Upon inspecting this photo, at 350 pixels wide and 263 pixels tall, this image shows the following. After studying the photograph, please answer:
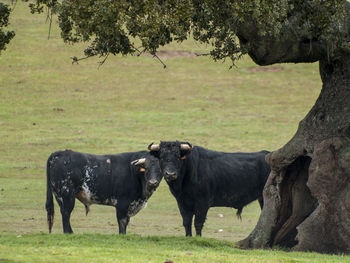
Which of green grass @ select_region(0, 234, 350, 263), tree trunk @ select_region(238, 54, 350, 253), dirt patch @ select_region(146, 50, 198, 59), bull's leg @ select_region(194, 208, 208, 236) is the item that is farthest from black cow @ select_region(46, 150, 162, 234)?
dirt patch @ select_region(146, 50, 198, 59)

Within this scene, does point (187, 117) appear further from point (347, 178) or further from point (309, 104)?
point (347, 178)

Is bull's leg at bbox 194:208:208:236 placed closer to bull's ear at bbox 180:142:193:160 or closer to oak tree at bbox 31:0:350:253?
bull's ear at bbox 180:142:193:160

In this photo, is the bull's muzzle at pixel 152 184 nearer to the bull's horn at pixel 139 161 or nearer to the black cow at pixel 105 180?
the black cow at pixel 105 180

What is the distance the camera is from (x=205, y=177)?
62.4ft

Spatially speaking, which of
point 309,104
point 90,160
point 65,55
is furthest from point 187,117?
point 90,160

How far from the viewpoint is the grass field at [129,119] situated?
51.8 feet

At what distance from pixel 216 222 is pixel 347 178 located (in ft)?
27.1

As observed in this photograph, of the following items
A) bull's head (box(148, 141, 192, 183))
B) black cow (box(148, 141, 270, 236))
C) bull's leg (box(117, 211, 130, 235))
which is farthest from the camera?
bull's leg (box(117, 211, 130, 235))

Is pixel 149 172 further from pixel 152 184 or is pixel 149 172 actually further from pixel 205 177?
pixel 205 177

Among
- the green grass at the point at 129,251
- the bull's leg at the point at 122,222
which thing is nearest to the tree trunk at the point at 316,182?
the green grass at the point at 129,251

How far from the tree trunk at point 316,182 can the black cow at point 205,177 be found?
7.64 ft

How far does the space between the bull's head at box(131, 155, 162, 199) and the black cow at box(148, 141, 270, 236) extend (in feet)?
1.67

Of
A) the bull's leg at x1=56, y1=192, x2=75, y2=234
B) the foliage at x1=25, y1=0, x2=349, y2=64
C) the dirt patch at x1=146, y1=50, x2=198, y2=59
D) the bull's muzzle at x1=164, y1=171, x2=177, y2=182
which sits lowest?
the bull's leg at x1=56, y1=192, x2=75, y2=234

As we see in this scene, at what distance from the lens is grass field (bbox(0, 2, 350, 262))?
15.8 m
